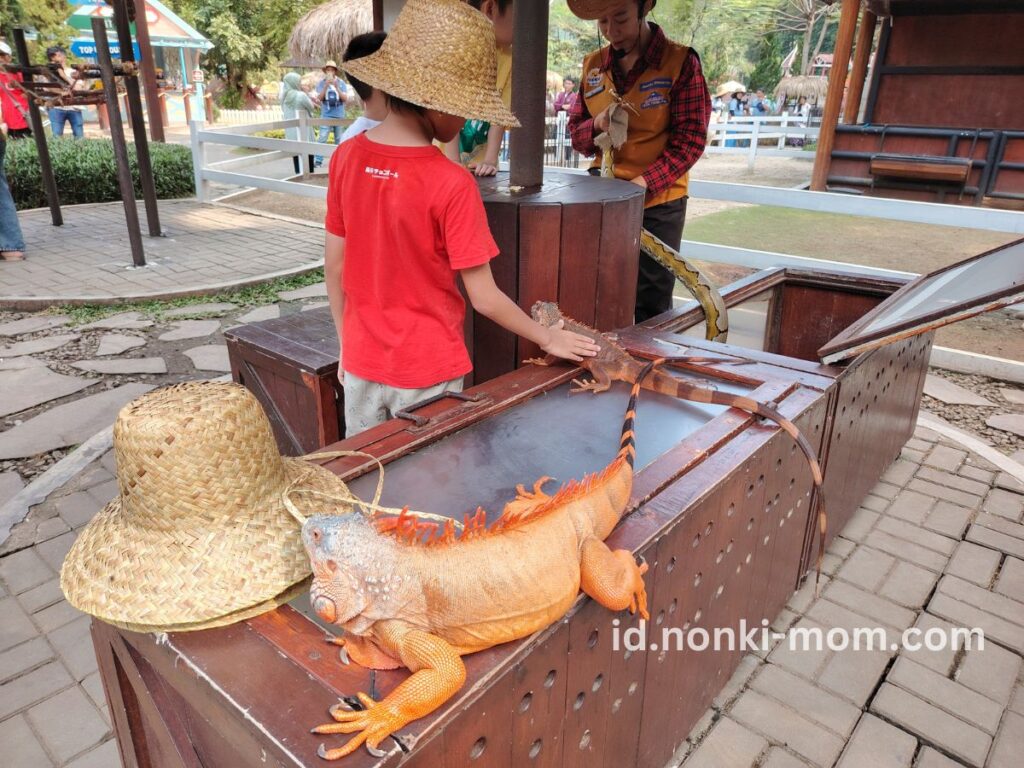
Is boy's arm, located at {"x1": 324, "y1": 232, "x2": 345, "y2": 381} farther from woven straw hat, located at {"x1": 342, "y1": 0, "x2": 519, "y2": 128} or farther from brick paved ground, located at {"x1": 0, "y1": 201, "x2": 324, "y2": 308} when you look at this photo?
brick paved ground, located at {"x1": 0, "y1": 201, "x2": 324, "y2": 308}

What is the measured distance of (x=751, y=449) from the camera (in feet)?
6.19

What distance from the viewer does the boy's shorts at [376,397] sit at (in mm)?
2217

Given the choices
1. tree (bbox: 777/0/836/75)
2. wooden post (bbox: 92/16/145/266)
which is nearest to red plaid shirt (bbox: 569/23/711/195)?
wooden post (bbox: 92/16/145/266)

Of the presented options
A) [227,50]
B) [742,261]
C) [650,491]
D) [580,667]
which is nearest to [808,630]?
[650,491]

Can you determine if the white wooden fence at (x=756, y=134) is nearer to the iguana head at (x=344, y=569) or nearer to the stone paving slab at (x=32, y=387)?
the stone paving slab at (x=32, y=387)

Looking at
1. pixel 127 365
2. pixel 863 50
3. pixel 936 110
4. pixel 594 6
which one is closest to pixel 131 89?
pixel 127 365

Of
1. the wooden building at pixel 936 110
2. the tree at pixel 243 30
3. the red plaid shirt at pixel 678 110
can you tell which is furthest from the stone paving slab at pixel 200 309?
the tree at pixel 243 30

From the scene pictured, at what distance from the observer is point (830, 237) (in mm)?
10062

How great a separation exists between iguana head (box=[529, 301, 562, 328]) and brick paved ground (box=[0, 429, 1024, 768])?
1.36 m

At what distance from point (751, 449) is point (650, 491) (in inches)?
15.4

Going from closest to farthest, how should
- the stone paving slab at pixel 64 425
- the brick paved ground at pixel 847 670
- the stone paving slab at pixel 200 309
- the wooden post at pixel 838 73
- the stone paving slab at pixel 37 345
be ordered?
the brick paved ground at pixel 847 670 → the stone paving slab at pixel 64 425 → the stone paving slab at pixel 37 345 → the stone paving slab at pixel 200 309 → the wooden post at pixel 838 73

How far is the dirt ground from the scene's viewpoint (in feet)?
21.2

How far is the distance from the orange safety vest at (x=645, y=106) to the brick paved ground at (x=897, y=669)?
6.48 ft

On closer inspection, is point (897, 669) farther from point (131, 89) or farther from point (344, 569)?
point (131, 89)
